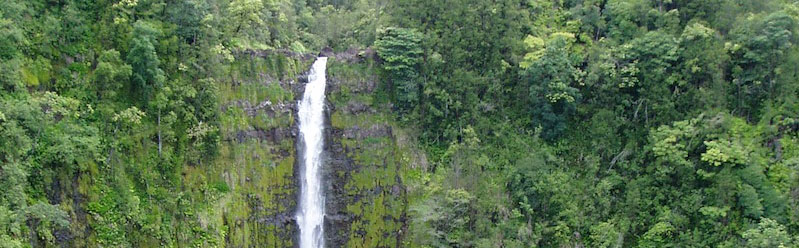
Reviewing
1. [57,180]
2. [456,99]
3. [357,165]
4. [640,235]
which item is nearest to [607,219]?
[640,235]

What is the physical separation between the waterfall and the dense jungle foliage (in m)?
0.73

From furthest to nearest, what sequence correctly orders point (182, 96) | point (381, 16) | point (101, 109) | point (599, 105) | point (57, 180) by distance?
point (381, 16) → point (599, 105) → point (182, 96) → point (101, 109) → point (57, 180)

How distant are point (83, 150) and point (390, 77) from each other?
13.5 meters

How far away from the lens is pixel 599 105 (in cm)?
2936

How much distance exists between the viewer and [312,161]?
2919cm

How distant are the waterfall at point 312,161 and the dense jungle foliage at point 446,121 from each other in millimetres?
728

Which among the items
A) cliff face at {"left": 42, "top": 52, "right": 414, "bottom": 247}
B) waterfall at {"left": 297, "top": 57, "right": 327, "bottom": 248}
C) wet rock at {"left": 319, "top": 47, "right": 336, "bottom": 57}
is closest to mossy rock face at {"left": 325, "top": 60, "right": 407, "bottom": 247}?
cliff face at {"left": 42, "top": 52, "right": 414, "bottom": 247}

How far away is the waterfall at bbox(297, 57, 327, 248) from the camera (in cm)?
2858

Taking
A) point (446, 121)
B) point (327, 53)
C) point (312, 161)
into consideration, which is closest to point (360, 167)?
point (312, 161)

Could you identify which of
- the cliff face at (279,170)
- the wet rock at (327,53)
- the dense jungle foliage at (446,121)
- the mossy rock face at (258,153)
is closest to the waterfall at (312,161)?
the cliff face at (279,170)

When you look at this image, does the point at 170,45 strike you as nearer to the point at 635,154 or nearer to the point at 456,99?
the point at 456,99

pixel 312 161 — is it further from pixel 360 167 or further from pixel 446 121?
pixel 446 121

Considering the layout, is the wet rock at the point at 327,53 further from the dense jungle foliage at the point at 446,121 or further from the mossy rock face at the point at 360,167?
the dense jungle foliage at the point at 446,121

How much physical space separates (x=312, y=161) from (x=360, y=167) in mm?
2156
